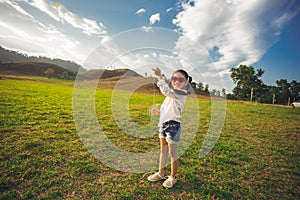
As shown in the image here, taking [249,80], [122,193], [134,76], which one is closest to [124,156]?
[122,193]

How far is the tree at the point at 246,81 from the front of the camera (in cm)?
5488

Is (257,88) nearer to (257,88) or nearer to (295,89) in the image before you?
(257,88)

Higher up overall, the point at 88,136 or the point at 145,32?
the point at 145,32

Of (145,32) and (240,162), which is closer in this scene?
(145,32)

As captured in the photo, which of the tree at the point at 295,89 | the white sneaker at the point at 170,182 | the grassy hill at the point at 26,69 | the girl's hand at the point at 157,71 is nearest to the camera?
the girl's hand at the point at 157,71

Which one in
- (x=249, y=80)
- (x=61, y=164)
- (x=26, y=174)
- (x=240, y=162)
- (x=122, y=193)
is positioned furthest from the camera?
(x=249, y=80)

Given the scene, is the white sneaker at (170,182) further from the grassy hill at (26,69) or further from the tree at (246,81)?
the grassy hill at (26,69)

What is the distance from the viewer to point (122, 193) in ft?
8.69

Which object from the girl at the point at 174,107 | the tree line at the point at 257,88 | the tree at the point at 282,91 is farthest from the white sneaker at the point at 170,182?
the tree at the point at 282,91

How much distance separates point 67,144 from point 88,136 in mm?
834

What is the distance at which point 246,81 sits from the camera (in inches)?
2188

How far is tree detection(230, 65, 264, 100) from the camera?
54.9 metres

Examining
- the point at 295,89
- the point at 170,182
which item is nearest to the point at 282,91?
the point at 295,89

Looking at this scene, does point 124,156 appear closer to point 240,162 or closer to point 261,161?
point 240,162
